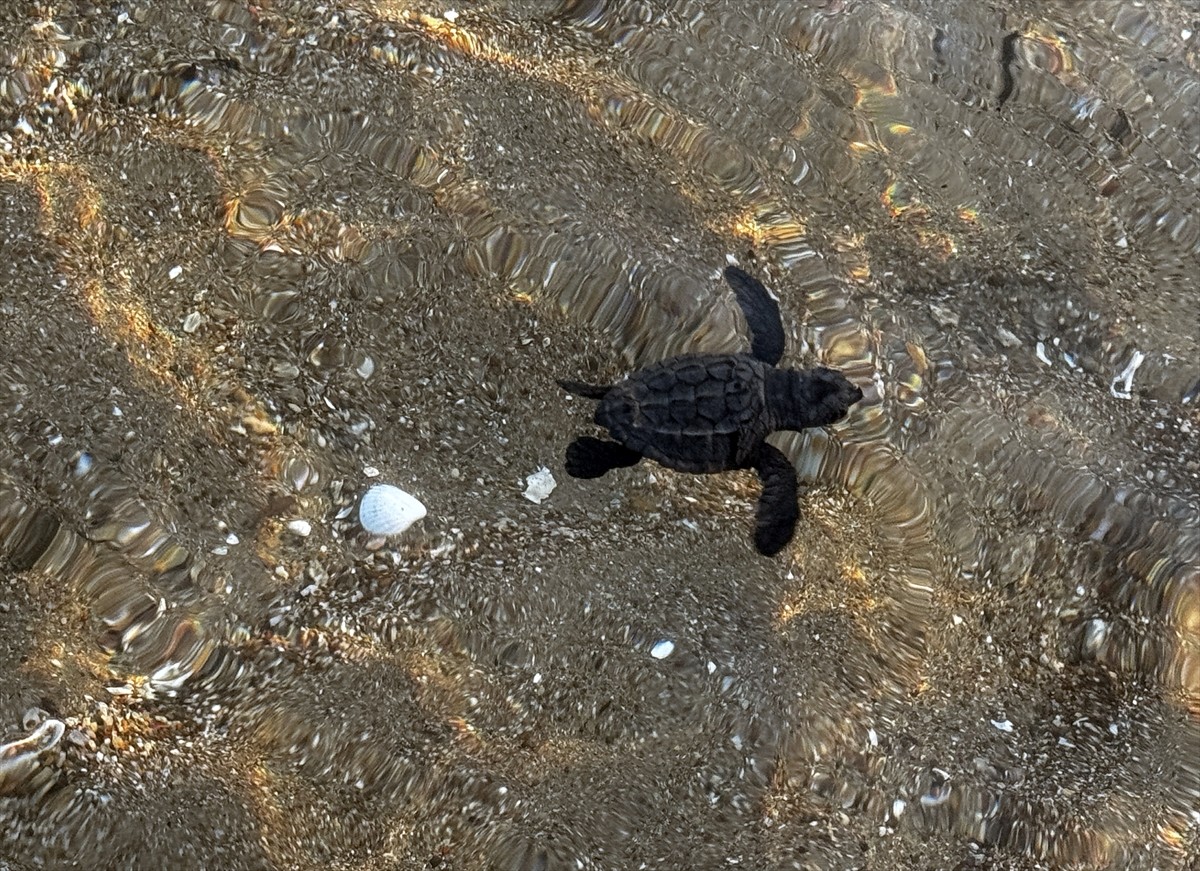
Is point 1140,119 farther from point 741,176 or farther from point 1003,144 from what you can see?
point 741,176

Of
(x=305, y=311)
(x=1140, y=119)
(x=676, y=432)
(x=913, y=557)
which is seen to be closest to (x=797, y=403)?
(x=676, y=432)

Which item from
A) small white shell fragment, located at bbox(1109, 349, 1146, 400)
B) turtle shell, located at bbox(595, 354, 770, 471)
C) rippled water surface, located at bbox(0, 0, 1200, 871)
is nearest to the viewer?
rippled water surface, located at bbox(0, 0, 1200, 871)

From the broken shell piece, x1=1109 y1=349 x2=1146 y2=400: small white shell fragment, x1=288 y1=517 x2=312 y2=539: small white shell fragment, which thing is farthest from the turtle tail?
x1=1109 y1=349 x2=1146 y2=400: small white shell fragment

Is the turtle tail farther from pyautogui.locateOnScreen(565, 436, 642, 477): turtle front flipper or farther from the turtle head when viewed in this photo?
the turtle head

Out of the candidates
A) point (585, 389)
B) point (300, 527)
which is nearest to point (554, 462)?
point (585, 389)

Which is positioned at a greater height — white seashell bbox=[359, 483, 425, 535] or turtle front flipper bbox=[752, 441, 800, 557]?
turtle front flipper bbox=[752, 441, 800, 557]

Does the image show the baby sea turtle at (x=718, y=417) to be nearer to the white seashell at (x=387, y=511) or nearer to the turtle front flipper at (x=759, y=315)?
the turtle front flipper at (x=759, y=315)
